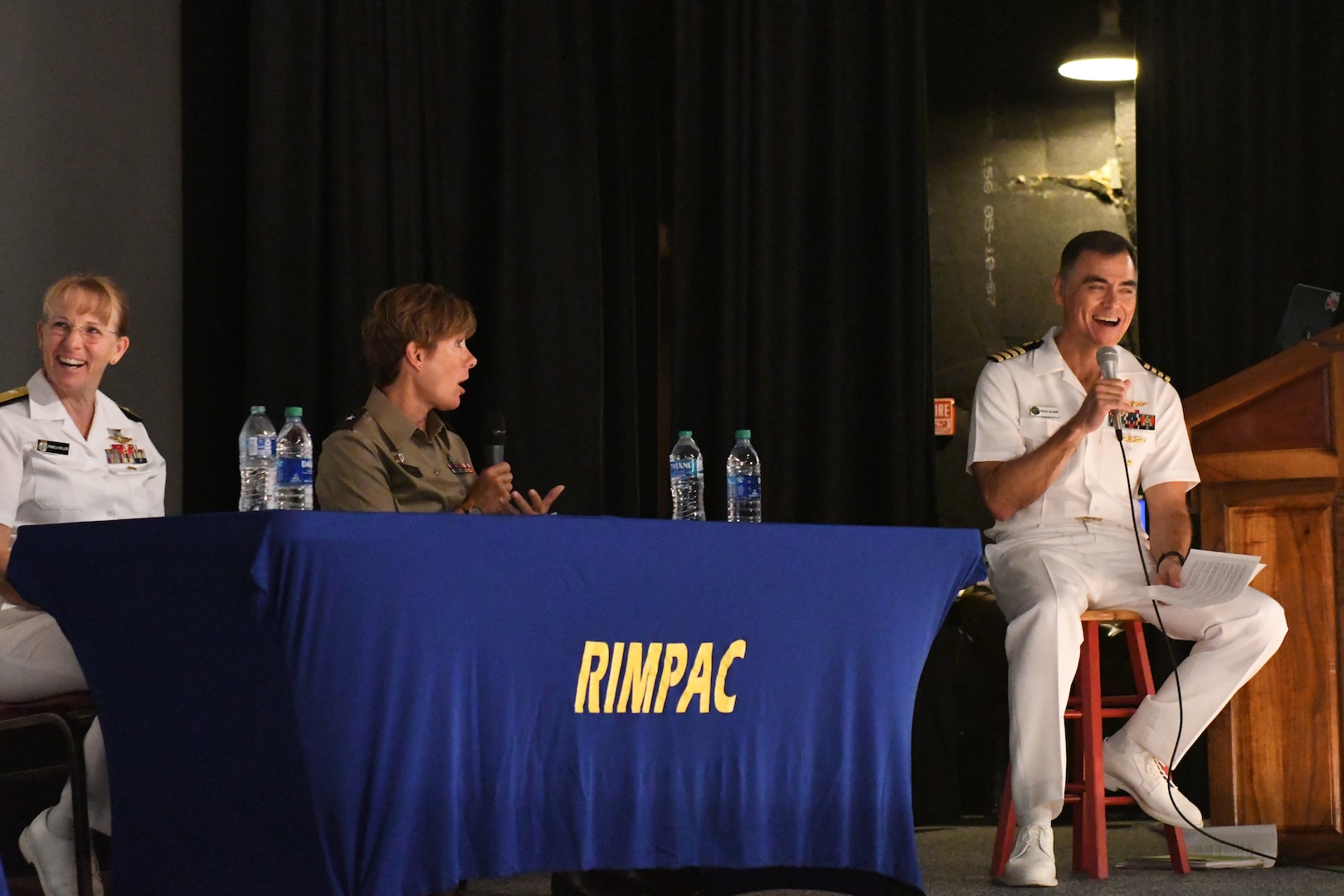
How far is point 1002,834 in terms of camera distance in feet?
10.6

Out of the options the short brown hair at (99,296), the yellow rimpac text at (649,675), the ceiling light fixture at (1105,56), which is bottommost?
the yellow rimpac text at (649,675)

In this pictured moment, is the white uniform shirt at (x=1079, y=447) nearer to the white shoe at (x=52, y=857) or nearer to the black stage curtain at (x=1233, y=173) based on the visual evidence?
the black stage curtain at (x=1233, y=173)

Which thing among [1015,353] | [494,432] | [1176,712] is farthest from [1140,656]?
[494,432]

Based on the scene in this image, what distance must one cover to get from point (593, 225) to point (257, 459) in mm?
1163

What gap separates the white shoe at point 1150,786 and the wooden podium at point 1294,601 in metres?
0.28

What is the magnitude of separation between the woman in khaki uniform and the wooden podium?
1.72m

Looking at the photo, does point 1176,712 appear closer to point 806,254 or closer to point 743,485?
point 743,485

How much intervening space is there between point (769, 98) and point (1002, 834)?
2188 millimetres

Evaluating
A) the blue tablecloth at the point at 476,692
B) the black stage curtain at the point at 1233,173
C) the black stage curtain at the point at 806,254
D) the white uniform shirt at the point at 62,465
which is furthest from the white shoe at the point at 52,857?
the black stage curtain at the point at 1233,173

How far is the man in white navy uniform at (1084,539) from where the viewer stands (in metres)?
3.16

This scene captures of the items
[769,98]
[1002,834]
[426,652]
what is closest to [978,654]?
[1002,834]

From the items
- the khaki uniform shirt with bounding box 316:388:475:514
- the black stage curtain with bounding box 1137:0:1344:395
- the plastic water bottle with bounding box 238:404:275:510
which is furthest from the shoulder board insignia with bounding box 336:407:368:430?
the black stage curtain with bounding box 1137:0:1344:395

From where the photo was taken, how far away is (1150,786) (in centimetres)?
325

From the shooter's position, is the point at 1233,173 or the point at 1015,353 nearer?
the point at 1015,353
